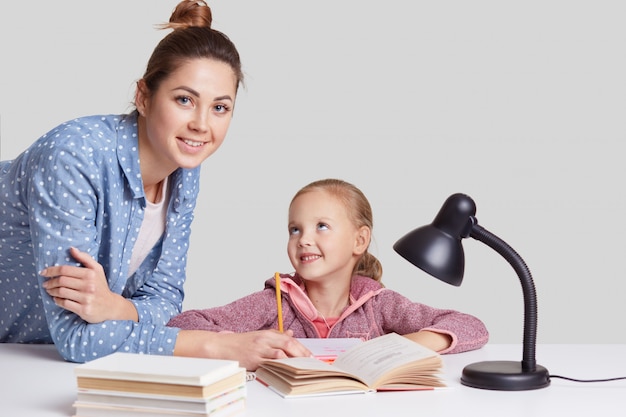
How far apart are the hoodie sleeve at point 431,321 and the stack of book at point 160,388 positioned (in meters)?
0.80

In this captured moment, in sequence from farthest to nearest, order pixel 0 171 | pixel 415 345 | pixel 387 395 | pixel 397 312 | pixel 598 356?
1. pixel 0 171
2. pixel 397 312
3. pixel 598 356
4. pixel 415 345
5. pixel 387 395

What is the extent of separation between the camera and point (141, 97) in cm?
259

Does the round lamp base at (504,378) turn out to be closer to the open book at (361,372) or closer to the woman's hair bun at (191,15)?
the open book at (361,372)

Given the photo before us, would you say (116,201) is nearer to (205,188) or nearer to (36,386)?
(36,386)

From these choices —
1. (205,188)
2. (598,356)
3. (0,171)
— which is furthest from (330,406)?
(205,188)

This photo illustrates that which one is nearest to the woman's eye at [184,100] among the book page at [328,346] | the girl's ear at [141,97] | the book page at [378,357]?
the girl's ear at [141,97]

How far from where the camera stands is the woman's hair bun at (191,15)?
2.69 meters

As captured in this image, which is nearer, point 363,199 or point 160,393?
point 160,393

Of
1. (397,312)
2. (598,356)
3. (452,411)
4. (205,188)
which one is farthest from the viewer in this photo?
(205,188)

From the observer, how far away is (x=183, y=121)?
249cm

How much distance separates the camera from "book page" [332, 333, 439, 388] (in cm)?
199

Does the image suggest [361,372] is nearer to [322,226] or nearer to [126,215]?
[322,226]

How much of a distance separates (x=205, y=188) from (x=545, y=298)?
1.48 metres

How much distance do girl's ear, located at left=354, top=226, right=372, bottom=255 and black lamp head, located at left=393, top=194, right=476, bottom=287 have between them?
731 millimetres
